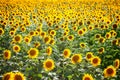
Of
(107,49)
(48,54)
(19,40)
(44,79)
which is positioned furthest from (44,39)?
(44,79)

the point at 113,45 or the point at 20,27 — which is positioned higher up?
the point at 20,27

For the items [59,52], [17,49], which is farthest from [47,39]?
[17,49]

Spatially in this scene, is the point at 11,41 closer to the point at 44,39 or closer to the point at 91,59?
the point at 44,39

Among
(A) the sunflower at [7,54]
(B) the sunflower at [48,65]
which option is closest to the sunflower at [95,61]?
(B) the sunflower at [48,65]

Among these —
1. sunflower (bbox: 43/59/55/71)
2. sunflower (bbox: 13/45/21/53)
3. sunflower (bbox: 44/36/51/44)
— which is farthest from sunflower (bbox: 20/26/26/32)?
sunflower (bbox: 43/59/55/71)

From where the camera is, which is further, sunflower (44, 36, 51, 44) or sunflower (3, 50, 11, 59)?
sunflower (44, 36, 51, 44)

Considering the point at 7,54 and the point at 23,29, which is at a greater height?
the point at 23,29

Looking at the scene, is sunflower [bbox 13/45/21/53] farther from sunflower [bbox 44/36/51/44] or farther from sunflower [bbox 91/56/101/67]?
sunflower [bbox 91/56/101/67]

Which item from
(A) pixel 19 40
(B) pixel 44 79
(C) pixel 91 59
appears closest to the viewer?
(B) pixel 44 79

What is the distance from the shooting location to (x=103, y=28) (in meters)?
7.68

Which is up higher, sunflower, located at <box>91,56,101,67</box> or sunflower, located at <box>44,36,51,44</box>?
sunflower, located at <box>44,36,51,44</box>

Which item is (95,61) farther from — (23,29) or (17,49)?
(23,29)

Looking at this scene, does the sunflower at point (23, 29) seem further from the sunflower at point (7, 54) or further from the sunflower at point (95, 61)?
the sunflower at point (95, 61)

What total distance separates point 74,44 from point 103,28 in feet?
4.65
